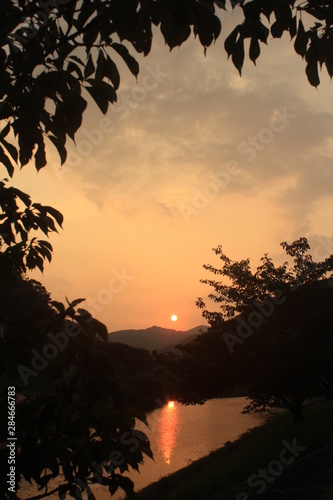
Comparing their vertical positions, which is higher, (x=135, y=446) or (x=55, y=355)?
(x=55, y=355)

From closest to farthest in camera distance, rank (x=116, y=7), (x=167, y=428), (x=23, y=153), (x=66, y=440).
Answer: (x=116, y=7), (x=23, y=153), (x=66, y=440), (x=167, y=428)

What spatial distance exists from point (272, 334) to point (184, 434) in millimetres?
14229

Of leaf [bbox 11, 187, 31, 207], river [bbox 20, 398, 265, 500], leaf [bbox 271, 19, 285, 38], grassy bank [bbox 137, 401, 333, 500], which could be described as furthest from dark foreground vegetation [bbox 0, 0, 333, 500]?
river [bbox 20, 398, 265, 500]

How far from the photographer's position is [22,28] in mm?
2152

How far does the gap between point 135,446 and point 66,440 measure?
37cm

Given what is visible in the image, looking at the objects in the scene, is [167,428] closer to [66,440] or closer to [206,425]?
[206,425]

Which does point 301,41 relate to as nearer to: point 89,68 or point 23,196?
point 89,68

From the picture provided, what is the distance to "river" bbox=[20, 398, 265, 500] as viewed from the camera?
17984 mm

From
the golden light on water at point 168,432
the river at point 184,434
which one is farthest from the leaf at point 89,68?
the golden light on water at point 168,432

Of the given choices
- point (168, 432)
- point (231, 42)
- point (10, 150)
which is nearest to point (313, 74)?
point (231, 42)

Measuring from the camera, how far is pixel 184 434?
26266 millimetres

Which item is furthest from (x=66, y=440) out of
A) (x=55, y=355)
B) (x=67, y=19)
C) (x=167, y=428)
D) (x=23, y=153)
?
(x=167, y=428)

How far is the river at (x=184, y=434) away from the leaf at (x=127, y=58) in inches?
523

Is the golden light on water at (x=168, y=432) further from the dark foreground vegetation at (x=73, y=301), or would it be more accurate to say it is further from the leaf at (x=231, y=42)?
the leaf at (x=231, y=42)
